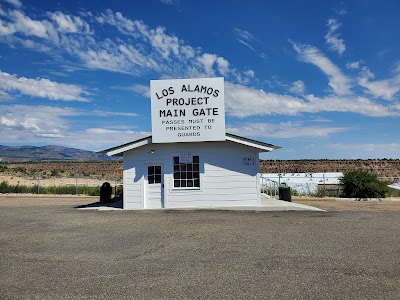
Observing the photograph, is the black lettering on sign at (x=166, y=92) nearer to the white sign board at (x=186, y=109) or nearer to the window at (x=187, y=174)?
the white sign board at (x=186, y=109)

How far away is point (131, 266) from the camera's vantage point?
306 inches

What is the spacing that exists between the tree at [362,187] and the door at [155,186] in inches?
500

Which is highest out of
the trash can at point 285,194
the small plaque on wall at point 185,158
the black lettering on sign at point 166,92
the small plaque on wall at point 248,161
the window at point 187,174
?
the black lettering on sign at point 166,92

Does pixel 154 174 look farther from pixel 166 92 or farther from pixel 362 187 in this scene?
pixel 362 187

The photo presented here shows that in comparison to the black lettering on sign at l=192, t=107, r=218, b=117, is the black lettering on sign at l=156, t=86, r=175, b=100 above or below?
above

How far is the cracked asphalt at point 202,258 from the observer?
624 cm

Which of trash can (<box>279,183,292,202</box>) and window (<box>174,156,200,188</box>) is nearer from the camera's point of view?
window (<box>174,156,200,188</box>)

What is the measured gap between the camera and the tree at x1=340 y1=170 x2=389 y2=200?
952 inches

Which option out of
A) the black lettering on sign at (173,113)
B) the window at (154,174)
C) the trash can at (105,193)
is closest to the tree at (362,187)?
the black lettering on sign at (173,113)

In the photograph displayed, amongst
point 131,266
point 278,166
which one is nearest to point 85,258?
point 131,266

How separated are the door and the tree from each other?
12691 mm

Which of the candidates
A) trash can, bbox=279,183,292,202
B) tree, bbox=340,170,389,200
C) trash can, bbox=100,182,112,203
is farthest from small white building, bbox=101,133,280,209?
tree, bbox=340,170,389,200

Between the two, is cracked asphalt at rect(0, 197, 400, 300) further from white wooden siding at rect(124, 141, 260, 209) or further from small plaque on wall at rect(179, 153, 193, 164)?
small plaque on wall at rect(179, 153, 193, 164)

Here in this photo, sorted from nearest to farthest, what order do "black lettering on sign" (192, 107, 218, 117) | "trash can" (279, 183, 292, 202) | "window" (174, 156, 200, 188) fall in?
"black lettering on sign" (192, 107, 218, 117) → "window" (174, 156, 200, 188) → "trash can" (279, 183, 292, 202)
